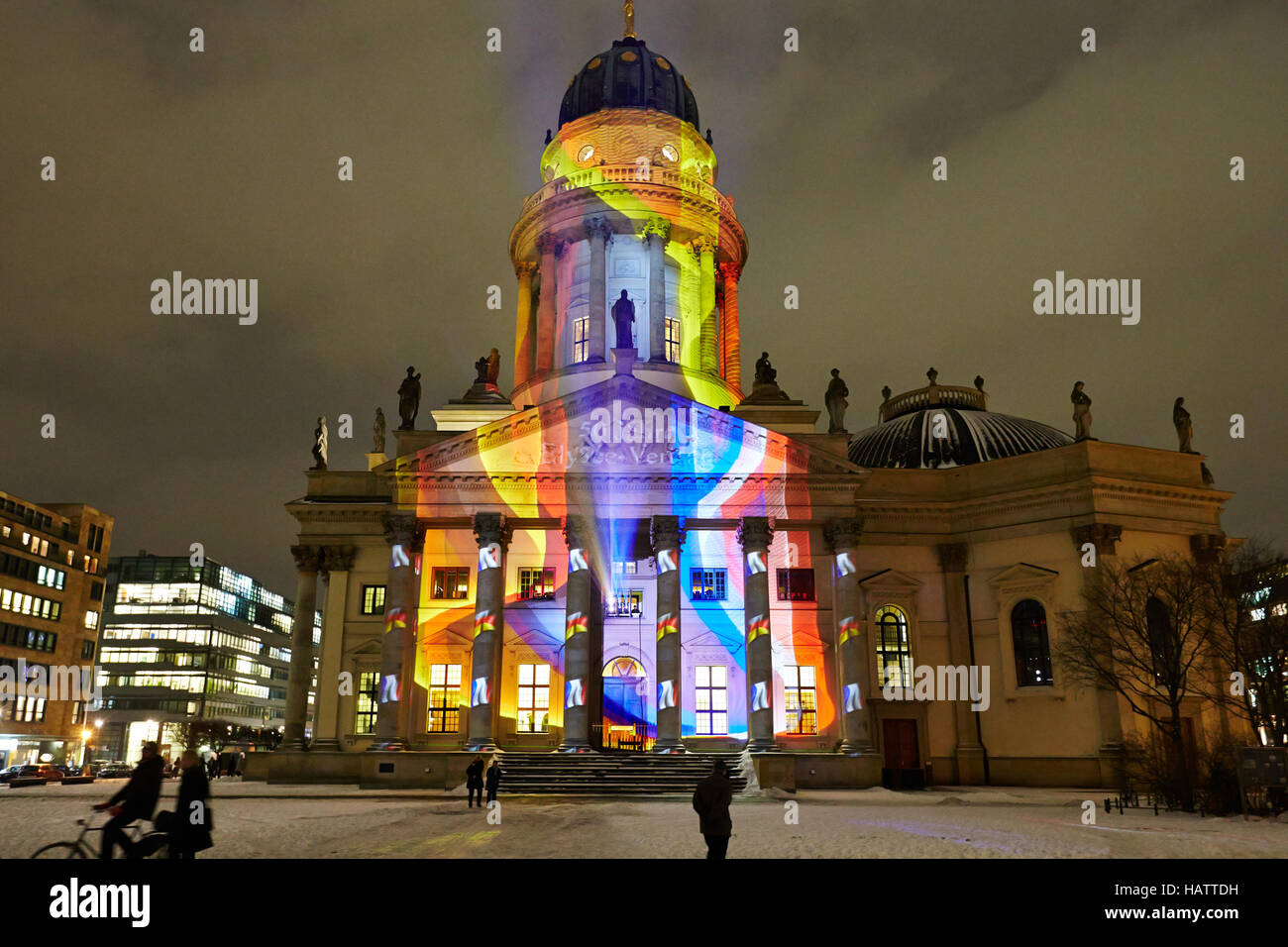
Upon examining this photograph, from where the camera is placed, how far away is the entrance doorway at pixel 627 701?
40.5m

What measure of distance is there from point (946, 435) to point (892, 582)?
41.5ft

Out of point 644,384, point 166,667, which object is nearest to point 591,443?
point 644,384

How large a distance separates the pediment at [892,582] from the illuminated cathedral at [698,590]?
0.14 metres

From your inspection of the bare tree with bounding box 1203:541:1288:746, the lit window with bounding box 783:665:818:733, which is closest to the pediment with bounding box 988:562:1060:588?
the bare tree with bounding box 1203:541:1288:746

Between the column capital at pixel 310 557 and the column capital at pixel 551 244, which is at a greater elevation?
the column capital at pixel 551 244

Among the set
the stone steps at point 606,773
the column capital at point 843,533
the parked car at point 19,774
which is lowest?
the parked car at point 19,774

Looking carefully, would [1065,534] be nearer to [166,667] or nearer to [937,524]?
[937,524]

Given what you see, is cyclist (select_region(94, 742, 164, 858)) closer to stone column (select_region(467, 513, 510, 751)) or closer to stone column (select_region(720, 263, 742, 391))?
stone column (select_region(467, 513, 510, 751))

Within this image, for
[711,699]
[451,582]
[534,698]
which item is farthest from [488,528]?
[711,699]

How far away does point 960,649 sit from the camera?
41.3 metres

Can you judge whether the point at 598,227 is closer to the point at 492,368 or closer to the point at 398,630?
the point at 492,368

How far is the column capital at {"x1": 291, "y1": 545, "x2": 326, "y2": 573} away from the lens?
141 feet

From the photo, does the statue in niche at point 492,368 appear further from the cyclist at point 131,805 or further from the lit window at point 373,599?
the cyclist at point 131,805

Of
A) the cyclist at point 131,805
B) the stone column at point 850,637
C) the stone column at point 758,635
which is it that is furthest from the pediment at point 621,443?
the cyclist at point 131,805
